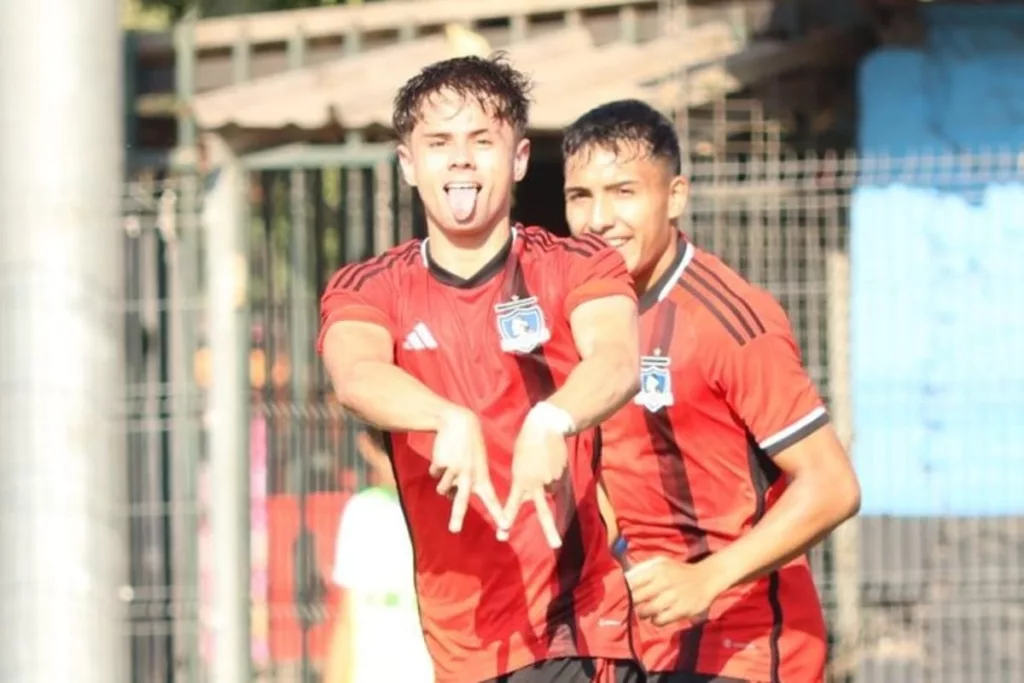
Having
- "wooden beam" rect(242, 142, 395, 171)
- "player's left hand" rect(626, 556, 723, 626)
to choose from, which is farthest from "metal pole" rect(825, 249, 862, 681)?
"player's left hand" rect(626, 556, 723, 626)

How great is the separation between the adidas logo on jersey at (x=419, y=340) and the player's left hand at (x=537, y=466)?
0.77 m

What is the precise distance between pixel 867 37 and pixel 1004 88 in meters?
0.93

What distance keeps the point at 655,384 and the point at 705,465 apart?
243 millimetres

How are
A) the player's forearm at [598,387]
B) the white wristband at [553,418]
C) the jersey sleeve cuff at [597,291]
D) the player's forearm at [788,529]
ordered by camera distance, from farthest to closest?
the player's forearm at [788,529]
the jersey sleeve cuff at [597,291]
the player's forearm at [598,387]
the white wristband at [553,418]

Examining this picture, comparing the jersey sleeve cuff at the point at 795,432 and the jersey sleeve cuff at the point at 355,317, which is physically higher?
the jersey sleeve cuff at the point at 355,317

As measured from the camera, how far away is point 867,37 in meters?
12.3

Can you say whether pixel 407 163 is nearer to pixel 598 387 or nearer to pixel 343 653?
pixel 598 387

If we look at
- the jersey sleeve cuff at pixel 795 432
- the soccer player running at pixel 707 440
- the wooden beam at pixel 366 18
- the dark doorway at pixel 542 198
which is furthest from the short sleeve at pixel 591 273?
the wooden beam at pixel 366 18

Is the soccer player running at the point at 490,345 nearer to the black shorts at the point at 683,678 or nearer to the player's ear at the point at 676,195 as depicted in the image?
the black shorts at the point at 683,678

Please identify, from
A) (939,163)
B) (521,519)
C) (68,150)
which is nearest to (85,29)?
(68,150)

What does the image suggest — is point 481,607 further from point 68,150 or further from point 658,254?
point 68,150

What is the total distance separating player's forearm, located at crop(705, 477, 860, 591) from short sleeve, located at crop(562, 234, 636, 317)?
841mm

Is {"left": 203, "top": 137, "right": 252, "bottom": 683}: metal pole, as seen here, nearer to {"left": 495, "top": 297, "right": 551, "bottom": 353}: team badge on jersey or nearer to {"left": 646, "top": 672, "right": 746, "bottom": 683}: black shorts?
{"left": 646, "top": 672, "right": 746, "bottom": 683}: black shorts

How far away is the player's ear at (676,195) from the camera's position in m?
6.55
